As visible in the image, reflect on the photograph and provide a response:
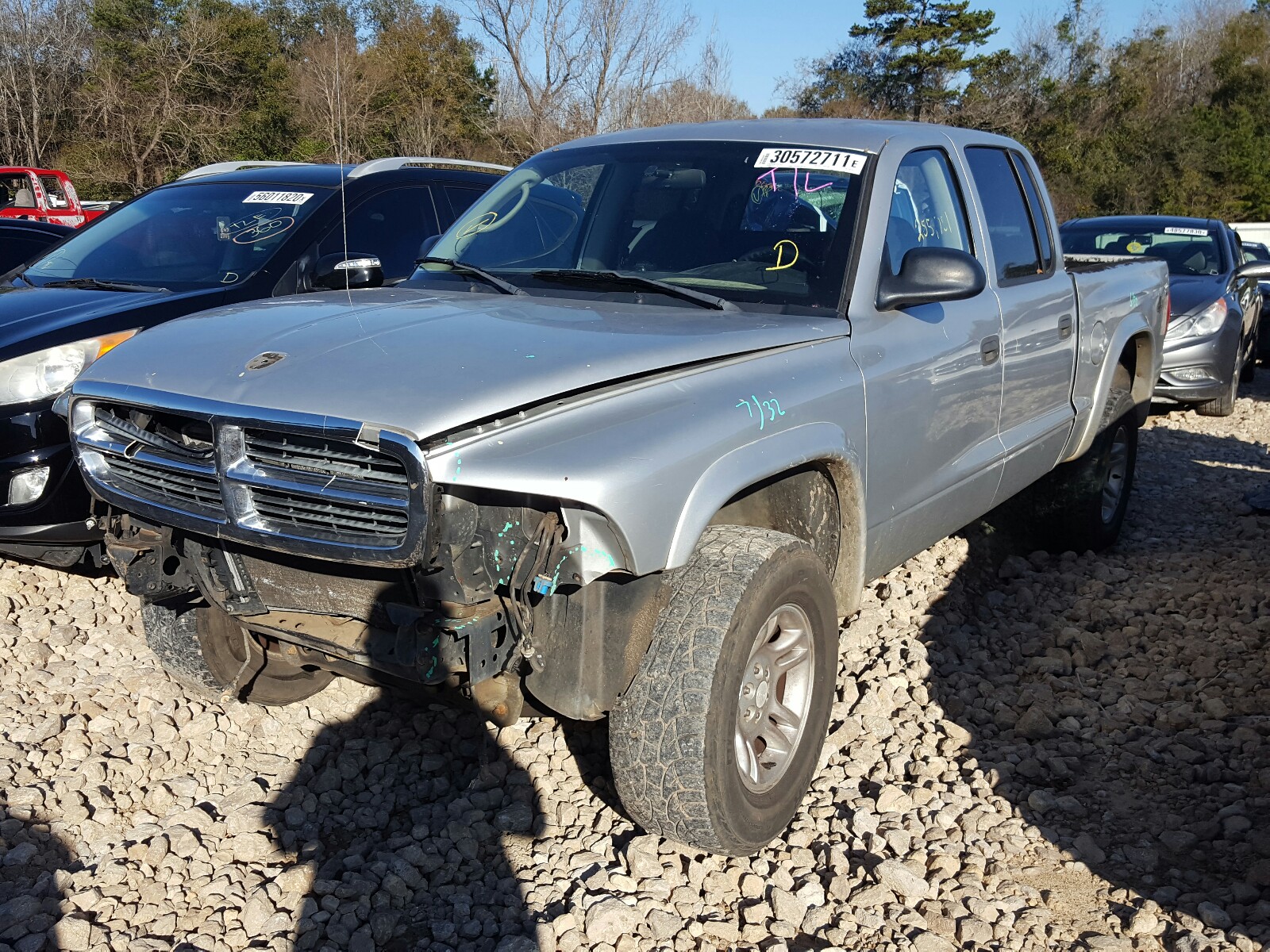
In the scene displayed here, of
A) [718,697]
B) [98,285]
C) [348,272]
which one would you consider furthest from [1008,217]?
[98,285]

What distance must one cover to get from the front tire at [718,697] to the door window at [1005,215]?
6.45 feet

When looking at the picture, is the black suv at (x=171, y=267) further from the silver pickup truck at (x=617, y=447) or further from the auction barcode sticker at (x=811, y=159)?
the auction barcode sticker at (x=811, y=159)

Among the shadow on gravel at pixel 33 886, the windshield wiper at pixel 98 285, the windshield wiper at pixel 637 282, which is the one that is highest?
the windshield wiper at pixel 637 282

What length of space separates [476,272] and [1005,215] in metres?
2.25

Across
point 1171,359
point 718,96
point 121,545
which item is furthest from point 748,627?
point 718,96

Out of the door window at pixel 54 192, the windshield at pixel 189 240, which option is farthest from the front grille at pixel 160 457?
the door window at pixel 54 192

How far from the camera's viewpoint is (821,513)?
337cm

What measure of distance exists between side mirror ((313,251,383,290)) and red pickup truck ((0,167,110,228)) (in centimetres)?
1417

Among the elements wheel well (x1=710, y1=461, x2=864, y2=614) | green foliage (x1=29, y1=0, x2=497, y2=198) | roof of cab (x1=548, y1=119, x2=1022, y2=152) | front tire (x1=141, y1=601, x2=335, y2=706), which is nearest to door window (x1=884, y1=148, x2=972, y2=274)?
roof of cab (x1=548, y1=119, x2=1022, y2=152)

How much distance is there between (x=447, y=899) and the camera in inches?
116

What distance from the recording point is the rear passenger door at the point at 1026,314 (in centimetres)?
430

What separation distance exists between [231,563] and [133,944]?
3.12 ft

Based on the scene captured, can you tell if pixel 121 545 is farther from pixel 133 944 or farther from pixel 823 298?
pixel 823 298

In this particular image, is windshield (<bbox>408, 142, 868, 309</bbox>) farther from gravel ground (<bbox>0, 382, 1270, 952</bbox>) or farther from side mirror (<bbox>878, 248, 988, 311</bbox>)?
gravel ground (<bbox>0, 382, 1270, 952</bbox>)
